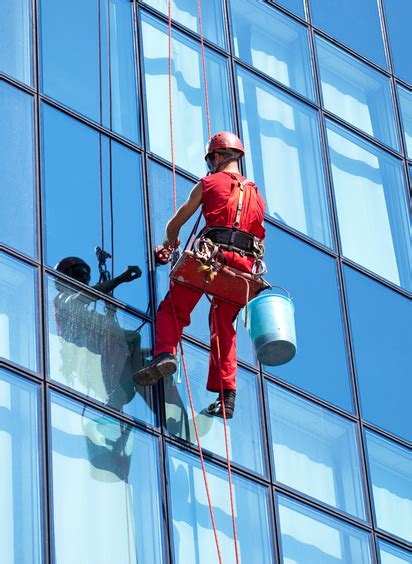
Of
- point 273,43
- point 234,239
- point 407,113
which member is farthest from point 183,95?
point 407,113

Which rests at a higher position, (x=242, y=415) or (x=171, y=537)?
A: (x=242, y=415)

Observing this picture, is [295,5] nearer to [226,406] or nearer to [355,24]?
[355,24]

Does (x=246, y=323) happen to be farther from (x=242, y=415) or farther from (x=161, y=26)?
(x=161, y=26)

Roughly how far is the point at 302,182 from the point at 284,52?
1.90 metres

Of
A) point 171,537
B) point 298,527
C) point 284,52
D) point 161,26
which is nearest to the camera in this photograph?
point 171,537

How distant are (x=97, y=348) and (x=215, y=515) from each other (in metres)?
1.76

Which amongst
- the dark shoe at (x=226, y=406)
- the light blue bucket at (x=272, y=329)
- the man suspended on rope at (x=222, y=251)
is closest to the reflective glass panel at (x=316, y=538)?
the dark shoe at (x=226, y=406)

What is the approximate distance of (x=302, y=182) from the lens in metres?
20.1

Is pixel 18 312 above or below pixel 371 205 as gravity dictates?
below

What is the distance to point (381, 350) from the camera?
1936 cm

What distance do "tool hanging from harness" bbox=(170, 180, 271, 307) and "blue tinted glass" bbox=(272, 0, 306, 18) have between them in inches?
225

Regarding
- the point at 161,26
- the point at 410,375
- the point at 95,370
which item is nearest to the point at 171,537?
the point at 95,370

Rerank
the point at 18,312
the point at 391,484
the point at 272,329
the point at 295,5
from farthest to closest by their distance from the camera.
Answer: the point at 295,5 → the point at 391,484 → the point at 272,329 → the point at 18,312

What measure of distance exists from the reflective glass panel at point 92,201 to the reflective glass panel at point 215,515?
1591 mm
